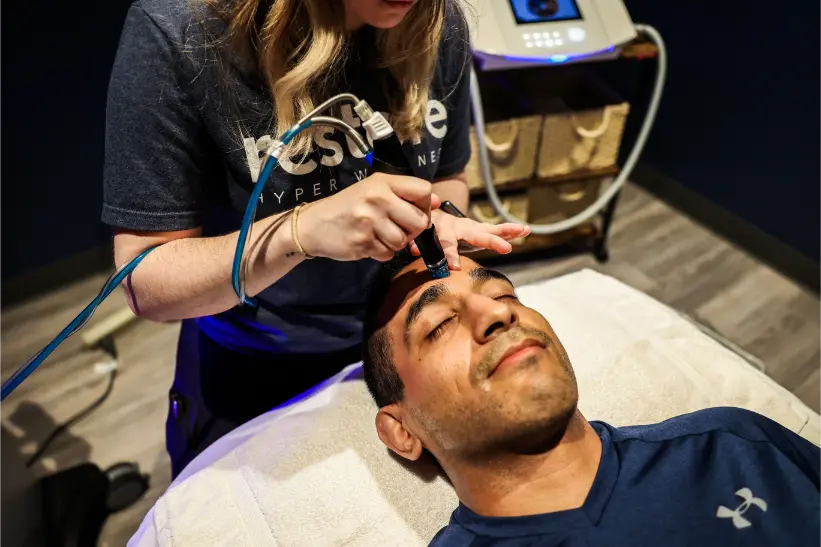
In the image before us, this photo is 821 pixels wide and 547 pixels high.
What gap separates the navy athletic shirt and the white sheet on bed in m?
0.13

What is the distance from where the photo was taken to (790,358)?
204 centimetres

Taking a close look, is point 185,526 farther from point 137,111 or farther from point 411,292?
point 137,111

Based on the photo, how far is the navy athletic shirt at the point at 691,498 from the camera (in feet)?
2.86

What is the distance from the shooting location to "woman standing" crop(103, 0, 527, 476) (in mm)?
791

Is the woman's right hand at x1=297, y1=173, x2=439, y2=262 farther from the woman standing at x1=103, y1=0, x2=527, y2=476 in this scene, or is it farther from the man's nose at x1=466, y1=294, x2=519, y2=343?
the man's nose at x1=466, y1=294, x2=519, y2=343

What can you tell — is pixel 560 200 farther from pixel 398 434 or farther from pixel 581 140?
pixel 398 434

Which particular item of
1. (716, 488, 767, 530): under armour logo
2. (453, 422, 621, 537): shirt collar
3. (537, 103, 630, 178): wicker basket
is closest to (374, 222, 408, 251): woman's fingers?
(453, 422, 621, 537): shirt collar

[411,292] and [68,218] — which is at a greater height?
[411,292]

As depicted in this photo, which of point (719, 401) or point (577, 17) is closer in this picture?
point (719, 401)

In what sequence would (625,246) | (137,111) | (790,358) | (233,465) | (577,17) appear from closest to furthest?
(137,111)
(233,465)
(577,17)
(790,358)
(625,246)

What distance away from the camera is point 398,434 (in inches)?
40.1

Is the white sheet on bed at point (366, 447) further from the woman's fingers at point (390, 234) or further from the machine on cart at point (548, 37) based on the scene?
the machine on cart at point (548, 37)

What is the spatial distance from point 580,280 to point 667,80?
1.41m

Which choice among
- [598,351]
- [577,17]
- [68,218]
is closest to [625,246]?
[577,17]
